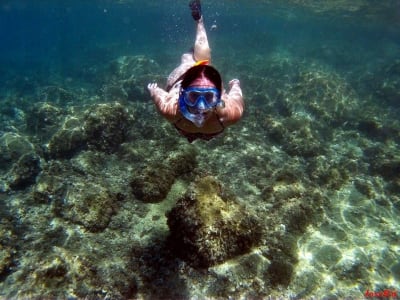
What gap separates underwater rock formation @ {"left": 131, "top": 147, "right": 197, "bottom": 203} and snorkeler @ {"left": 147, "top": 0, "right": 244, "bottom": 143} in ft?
8.11

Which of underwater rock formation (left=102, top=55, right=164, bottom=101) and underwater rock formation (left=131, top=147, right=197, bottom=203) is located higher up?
Result: underwater rock formation (left=102, top=55, right=164, bottom=101)

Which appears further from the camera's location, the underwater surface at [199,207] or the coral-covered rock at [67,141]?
the coral-covered rock at [67,141]

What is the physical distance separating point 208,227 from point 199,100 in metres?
2.61

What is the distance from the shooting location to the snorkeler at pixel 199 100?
3562 mm

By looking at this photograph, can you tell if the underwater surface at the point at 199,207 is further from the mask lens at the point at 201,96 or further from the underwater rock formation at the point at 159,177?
the mask lens at the point at 201,96

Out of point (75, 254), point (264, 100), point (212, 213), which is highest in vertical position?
point (264, 100)

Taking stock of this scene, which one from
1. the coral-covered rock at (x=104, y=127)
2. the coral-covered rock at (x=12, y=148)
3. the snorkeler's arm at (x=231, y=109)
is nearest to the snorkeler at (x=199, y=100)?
the snorkeler's arm at (x=231, y=109)

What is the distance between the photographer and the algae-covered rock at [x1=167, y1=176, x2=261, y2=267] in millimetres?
5148

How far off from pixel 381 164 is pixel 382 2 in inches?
1023

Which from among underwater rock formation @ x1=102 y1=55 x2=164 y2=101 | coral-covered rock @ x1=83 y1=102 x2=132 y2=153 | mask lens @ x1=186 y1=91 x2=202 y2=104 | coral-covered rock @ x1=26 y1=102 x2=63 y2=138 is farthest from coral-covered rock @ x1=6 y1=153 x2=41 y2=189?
mask lens @ x1=186 y1=91 x2=202 y2=104

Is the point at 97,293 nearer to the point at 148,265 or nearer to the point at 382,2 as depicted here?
the point at 148,265

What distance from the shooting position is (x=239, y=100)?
4680 mm

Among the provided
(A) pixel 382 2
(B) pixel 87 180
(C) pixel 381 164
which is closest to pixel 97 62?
(B) pixel 87 180

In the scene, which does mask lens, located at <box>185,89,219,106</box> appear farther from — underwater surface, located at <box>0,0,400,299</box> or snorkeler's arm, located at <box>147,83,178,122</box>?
underwater surface, located at <box>0,0,400,299</box>
